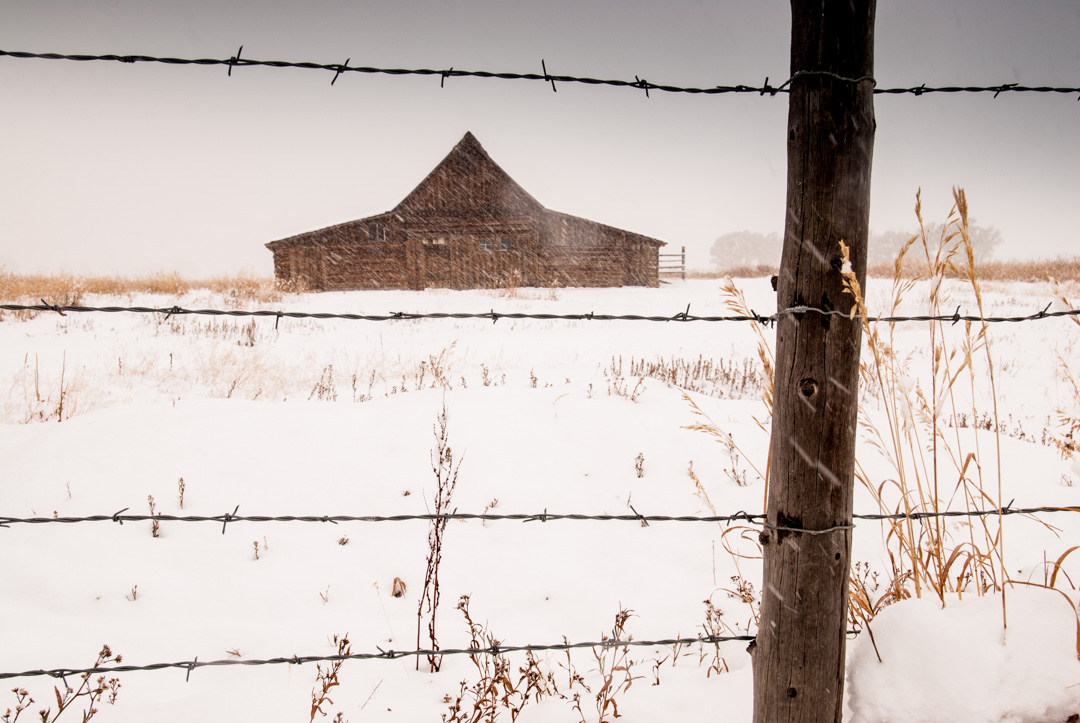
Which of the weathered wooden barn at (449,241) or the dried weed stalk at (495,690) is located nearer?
the dried weed stalk at (495,690)

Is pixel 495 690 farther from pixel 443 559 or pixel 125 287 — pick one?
pixel 125 287

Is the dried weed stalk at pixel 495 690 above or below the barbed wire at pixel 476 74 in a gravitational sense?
below

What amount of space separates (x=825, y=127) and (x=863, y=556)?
280cm

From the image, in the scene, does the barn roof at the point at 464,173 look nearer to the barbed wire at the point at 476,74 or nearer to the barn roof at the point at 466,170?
the barn roof at the point at 466,170

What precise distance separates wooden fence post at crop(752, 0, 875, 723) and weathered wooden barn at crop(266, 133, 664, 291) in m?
23.5

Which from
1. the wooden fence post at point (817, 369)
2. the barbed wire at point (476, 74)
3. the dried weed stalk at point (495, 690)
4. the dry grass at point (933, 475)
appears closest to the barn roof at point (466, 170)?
the dry grass at point (933, 475)

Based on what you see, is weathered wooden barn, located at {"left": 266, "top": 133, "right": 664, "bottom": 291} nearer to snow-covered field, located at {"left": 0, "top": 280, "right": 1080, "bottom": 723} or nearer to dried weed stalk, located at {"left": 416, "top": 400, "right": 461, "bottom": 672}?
snow-covered field, located at {"left": 0, "top": 280, "right": 1080, "bottom": 723}

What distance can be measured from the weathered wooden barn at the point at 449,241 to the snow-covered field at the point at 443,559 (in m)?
18.1

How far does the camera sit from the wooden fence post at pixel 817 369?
1.34 m

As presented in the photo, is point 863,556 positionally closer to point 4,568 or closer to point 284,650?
point 284,650

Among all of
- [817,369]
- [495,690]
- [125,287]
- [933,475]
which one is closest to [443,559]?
[495,690]

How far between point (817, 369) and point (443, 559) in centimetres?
251

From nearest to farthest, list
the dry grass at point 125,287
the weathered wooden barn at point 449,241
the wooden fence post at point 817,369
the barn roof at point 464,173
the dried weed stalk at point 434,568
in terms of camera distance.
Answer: the wooden fence post at point 817,369 → the dried weed stalk at point 434,568 → the dry grass at point 125,287 → the barn roof at point 464,173 → the weathered wooden barn at point 449,241

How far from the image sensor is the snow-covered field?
1.66 m
